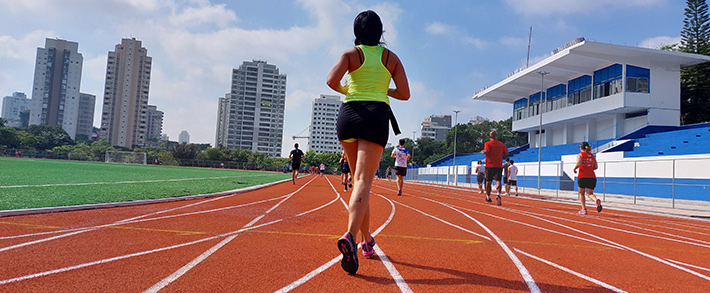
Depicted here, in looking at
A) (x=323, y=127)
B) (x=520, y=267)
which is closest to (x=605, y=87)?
(x=520, y=267)

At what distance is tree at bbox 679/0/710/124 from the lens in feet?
130

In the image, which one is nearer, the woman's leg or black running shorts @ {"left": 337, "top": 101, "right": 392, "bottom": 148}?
the woman's leg

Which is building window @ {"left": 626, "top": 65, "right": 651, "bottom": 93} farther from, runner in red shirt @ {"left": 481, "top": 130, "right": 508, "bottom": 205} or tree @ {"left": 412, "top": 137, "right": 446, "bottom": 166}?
tree @ {"left": 412, "top": 137, "right": 446, "bottom": 166}

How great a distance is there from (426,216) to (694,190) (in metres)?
14.4

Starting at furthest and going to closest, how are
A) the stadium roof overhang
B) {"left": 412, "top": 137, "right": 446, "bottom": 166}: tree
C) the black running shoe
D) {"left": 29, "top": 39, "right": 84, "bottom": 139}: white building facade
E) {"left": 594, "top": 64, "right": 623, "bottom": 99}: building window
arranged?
{"left": 29, "top": 39, "right": 84, "bottom": 139}: white building facade, {"left": 412, "top": 137, "right": 446, "bottom": 166}: tree, {"left": 594, "top": 64, "right": 623, "bottom": 99}: building window, the stadium roof overhang, the black running shoe

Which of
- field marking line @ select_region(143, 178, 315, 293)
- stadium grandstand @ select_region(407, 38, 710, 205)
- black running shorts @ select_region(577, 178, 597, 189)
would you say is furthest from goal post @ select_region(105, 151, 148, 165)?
field marking line @ select_region(143, 178, 315, 293)

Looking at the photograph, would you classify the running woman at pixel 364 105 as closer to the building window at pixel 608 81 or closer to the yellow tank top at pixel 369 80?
the yellow tank top at pixel 369 80

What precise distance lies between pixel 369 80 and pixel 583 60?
3987 cm

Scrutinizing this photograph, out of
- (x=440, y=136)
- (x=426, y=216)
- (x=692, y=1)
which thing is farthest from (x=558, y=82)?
(x=440, y=136)

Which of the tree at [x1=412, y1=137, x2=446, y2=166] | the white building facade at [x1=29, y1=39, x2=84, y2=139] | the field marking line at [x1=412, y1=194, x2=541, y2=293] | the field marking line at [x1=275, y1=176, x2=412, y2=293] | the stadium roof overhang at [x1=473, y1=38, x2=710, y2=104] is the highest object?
the white building facade at [x1=29, y1=39, x2=84, y2=139]

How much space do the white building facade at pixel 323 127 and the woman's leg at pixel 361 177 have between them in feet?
570

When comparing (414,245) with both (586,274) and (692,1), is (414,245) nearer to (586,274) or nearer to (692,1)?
(586,274)

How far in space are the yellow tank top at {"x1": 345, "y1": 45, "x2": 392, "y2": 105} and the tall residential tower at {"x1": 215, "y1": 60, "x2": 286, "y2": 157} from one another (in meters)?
154

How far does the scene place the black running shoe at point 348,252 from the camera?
257 cm
